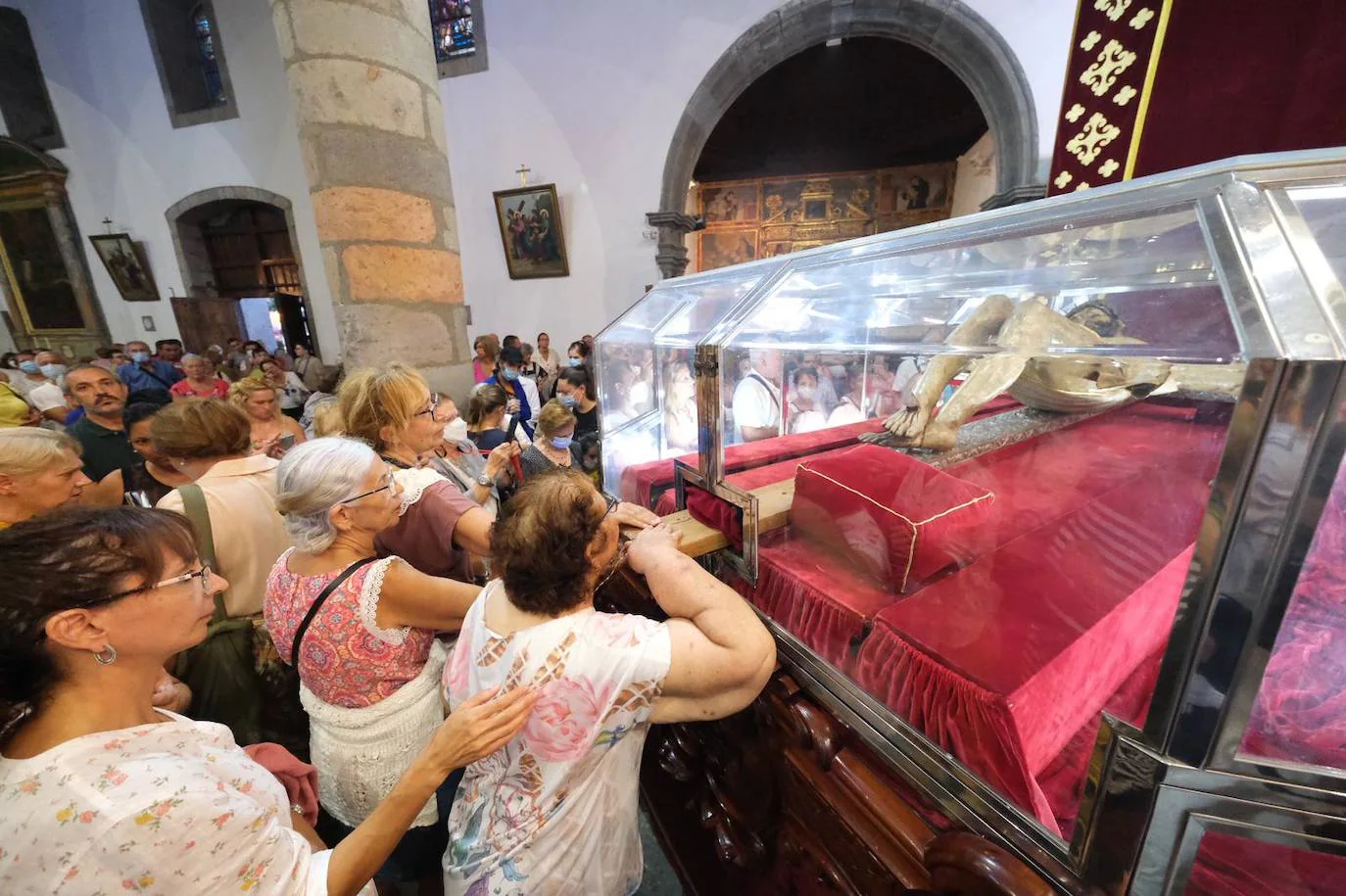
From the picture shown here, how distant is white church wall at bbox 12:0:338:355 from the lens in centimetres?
821

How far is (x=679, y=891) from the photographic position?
1803mm

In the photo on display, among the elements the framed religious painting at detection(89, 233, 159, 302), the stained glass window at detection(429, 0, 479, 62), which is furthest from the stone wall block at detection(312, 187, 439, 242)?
the framed religious painting at detection(89, 233, 159, 302)

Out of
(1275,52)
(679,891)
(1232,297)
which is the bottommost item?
(679,891)

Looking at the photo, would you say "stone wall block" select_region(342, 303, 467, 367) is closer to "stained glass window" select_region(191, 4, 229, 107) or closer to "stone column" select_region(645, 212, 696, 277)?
"stone column" select_region(645, 212, 696, 277)

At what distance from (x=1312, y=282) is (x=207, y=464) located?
277 cm

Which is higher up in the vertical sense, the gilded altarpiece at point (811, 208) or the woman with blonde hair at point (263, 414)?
the gilded altarpiece at point (811, 208)

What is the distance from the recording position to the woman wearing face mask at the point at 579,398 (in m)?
3.99

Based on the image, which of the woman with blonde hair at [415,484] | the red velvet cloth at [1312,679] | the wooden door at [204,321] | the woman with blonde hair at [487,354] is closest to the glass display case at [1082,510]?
the red velvet cloth at [1312,679]

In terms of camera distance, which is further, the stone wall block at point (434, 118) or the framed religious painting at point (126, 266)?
the framed religious painting at point (126, 266)

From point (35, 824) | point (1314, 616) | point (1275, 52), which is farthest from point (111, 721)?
point (1275, 52)

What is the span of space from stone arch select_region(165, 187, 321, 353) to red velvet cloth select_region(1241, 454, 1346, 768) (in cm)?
1144

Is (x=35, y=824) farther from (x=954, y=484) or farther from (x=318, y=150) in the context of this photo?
(x=318, y=150)

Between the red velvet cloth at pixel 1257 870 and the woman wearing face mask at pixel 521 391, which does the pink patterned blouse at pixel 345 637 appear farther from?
the woman wearing face mask at pixel 521 391

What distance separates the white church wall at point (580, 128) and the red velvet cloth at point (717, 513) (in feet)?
21.3
